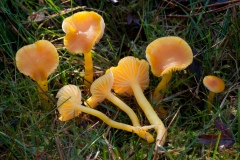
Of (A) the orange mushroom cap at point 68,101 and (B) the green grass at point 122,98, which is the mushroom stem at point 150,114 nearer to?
(B) the green grass at point 122,98

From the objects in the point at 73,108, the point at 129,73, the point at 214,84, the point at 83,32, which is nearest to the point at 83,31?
the point at 83,32

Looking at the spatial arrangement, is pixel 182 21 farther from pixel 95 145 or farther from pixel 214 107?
pixel 95 145

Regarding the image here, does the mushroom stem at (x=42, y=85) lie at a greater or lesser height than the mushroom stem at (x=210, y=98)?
greater

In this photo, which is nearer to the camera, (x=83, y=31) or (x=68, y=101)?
(x=68, y=101)

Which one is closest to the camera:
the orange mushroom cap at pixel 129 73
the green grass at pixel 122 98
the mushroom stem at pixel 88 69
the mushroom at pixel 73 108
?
the green grass at pixel 122 98

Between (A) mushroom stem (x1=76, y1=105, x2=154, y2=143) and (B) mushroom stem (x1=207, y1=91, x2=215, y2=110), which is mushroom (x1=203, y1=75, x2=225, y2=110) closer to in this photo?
(B) mushroom stem (x1=207, y1=91, x2=215, y2=110)

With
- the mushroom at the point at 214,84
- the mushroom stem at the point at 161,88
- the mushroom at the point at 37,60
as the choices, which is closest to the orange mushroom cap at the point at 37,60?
the mushroom at the point at 37,60

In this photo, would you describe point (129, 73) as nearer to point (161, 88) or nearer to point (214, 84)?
point (161, 88)

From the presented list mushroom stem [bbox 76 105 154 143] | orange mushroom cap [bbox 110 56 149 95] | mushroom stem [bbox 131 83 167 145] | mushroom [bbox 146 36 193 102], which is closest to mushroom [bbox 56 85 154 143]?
mushroom stem [bbox 76 105 154 143]
